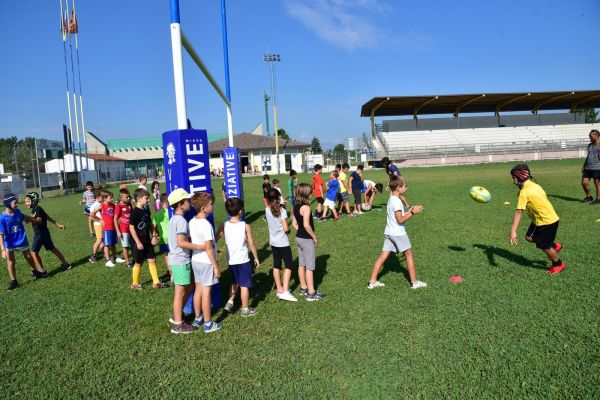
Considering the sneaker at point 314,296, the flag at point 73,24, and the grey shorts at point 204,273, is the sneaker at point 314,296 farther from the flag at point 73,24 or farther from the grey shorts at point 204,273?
the flag at point 73,24

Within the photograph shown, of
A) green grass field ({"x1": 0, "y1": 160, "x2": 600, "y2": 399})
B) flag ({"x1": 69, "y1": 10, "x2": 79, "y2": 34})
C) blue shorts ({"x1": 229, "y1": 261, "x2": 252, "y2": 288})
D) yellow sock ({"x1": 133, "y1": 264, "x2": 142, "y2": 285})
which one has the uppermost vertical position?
flag ({"x1": 69, "y1": 10, "x2": 79, "y2": 34})

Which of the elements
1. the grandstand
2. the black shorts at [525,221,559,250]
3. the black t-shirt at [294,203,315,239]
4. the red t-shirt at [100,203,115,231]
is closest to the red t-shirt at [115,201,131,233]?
the red t-shirt at [100,203,115,231]

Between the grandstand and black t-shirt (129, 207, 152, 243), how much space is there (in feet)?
137

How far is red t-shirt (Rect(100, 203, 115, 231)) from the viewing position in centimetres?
808

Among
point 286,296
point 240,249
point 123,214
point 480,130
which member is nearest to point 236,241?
point 240,249

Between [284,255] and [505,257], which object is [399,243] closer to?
[284,255]

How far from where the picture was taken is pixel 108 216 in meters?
8.10

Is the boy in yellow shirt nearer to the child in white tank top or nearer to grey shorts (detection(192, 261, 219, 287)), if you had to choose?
the child in white tank top

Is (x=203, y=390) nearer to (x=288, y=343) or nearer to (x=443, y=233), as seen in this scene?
(x=288, y=343)

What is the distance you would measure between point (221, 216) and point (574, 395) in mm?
12668

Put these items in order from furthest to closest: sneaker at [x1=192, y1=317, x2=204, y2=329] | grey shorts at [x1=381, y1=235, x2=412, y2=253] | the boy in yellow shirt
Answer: the boy in yellow shirt → grey shorts at [x1=381, y1=235, x2=412, y2=253] → sneaker at [x1=192, y1=317, x2=204, y2=329]

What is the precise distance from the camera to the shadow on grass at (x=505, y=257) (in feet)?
20.7

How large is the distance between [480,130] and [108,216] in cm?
5544

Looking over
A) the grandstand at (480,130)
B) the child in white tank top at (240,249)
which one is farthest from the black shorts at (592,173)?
the grandstand at (480,130)
